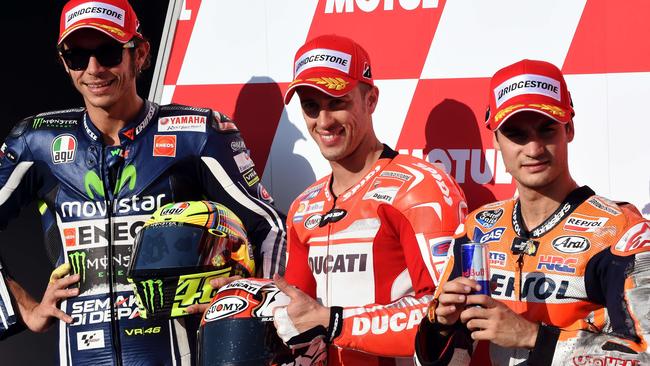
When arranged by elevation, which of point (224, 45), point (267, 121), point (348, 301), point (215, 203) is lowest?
point (348, 301)

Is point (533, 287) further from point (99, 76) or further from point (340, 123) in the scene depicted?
point (99, 76)

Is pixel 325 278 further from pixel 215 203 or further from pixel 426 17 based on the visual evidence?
pixel 426 17

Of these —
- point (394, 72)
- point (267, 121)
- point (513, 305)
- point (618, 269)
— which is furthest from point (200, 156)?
point (618, 269)

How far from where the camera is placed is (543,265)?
2.73 metres

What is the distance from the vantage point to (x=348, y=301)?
3.16 metres

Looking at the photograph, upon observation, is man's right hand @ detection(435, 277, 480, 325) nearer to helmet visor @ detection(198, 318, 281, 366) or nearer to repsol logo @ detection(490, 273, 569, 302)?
repsol logo @ detection(490, 273, 569, 302)

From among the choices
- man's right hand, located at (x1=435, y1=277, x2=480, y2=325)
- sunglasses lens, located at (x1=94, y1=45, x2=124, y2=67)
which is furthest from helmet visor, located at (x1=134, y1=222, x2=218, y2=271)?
man's right hand, located at (x1=435, y1=277, x2=480, y2=325)

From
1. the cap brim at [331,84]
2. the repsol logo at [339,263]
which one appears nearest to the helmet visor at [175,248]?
the repsol logo at [339,263]

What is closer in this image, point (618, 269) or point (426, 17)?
point (618, 269)

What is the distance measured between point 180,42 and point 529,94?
1997mm

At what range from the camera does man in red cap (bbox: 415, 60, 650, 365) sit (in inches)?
98.0

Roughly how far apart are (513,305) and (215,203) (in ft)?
3.80

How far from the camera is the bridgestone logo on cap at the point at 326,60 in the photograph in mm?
3271

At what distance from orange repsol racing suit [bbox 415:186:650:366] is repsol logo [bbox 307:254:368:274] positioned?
324mm
